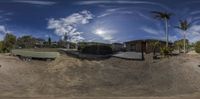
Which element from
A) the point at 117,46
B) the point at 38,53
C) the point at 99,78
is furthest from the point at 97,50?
the point at 38,53

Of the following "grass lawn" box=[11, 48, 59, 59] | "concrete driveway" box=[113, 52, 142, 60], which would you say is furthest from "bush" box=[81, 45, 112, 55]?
"grass lawn" box=[11, 48, 59, 59]

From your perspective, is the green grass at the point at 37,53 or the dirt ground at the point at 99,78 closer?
the dirt ground at the point at 99,78

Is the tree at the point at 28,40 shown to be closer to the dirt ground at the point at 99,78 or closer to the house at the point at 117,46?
the dirt ground at the point at 99,78

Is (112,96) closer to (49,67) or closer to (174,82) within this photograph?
(174,82)

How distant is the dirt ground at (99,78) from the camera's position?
3503 centimetres

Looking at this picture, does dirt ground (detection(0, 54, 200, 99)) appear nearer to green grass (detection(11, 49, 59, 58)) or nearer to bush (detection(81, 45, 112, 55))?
green grass (detection(11, 49, 59, 58))

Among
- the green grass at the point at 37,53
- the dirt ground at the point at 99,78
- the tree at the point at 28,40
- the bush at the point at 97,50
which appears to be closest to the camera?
the tree at the point at 28,40

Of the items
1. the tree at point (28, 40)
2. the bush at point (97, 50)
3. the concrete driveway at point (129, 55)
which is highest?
the tree at point (28, 40)

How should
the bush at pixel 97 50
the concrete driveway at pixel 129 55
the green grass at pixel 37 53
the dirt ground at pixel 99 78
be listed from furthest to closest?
the concrete driveway at pixel 129 55
the green grass at pixel 37 53
the bush at pixel 97 50
the dirt ground at pixel 99 78

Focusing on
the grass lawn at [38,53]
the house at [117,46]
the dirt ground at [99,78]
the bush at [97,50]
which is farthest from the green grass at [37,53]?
the house at [117,46]

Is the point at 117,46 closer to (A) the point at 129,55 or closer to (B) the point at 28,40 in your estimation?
(A) the point at 129,55

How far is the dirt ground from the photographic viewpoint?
115 feet

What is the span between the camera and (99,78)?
41.2 m

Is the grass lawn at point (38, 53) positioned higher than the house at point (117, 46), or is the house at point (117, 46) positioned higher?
the house at point (117, 46)
